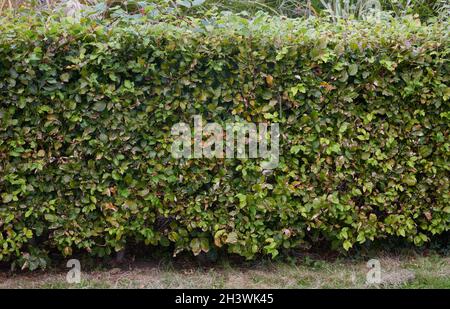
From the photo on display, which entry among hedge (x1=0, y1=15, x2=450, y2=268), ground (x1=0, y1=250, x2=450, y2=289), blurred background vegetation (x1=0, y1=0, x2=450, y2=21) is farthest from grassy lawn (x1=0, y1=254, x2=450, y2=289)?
blurred background vegetation (x1=0, y1=0, x2=450, y2=21)

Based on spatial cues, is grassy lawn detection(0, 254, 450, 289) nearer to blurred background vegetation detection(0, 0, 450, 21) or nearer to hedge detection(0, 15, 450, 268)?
hedge detection(0, 15, 450, 268)

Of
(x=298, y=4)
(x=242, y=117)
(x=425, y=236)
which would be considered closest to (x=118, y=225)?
(x=242, y=117)

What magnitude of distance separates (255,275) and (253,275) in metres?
0.02

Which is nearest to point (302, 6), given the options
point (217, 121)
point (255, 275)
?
point (217, 121)

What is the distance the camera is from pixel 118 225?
4.11 meters

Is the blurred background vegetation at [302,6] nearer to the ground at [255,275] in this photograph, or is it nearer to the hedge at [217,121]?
the hedge at [217,121]

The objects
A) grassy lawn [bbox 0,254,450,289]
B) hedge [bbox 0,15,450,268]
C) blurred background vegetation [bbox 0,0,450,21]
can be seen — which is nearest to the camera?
hedge [bbox 0,15,450,268]

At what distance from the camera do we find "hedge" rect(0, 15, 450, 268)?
393 cm

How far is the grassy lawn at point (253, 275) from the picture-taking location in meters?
4.12

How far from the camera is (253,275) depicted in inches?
170

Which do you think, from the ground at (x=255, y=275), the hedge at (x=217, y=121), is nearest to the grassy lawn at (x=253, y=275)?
the ground at (x=255, y=275)

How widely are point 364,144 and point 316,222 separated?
2.47ft

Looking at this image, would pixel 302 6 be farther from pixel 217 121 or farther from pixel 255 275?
pixel 255 275

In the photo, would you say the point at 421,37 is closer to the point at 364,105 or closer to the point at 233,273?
the point at 364,105
